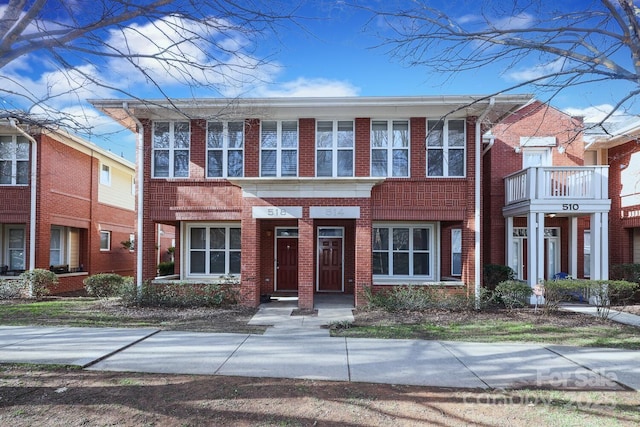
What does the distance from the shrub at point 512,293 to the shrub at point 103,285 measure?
470 inches

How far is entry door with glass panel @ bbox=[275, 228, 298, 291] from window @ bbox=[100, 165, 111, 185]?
1010 centimetres

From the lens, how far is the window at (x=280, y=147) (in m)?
12.3

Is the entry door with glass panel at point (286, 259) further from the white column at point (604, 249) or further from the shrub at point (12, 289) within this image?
the white column at point (604, 249)

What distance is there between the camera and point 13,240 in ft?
49.5

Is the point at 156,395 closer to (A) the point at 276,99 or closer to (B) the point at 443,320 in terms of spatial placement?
(B) the point at 443,320

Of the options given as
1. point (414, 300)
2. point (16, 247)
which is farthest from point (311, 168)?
point (16, 247)

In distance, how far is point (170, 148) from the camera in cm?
1236

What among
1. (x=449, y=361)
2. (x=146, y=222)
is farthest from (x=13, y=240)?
(x=449, y=361)

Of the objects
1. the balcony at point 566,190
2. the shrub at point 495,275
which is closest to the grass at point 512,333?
the shrub at point 495,275

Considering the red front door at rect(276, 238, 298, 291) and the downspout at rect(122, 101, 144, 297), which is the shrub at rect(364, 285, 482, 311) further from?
the downspout at rect(122, 101, 144, 297)

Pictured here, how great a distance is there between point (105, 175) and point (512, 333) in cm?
1853

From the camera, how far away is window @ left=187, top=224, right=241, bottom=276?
13.6 meters

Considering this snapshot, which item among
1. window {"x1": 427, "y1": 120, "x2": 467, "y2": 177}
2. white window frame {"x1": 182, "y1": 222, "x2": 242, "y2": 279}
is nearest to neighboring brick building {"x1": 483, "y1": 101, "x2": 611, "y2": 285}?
window {"x1": 427, "y1": 120, "x2": 467, "y2": 177}

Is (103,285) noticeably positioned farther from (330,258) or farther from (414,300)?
(414,300)
